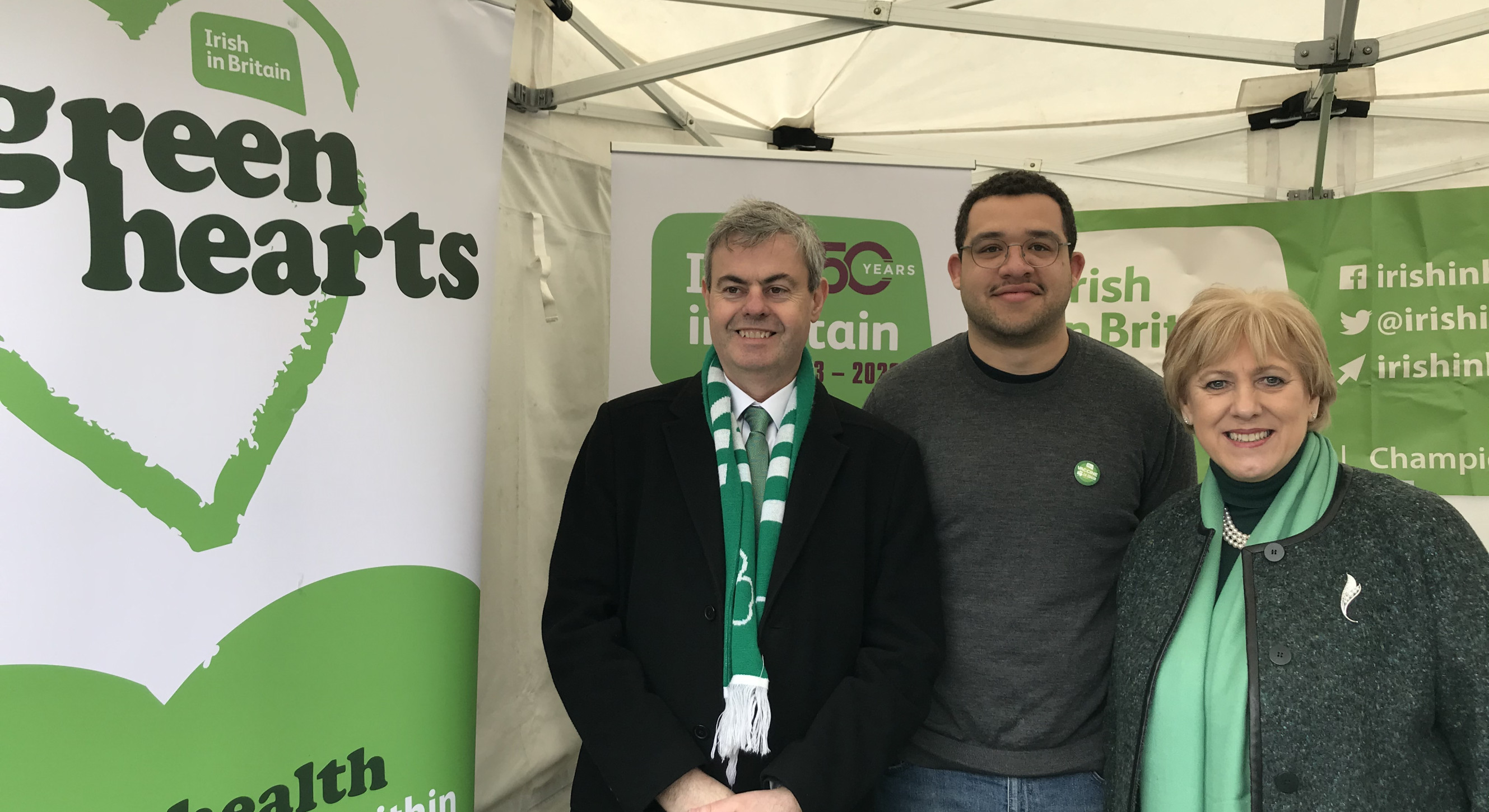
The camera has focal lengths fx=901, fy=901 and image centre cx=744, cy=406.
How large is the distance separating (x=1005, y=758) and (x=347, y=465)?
1203 millimetres

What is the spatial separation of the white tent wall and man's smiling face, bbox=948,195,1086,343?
1.46 meters

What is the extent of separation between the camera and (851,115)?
3547 mm

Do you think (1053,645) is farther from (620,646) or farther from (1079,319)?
(1079,319)

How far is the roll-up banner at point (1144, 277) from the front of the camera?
257 centimetres

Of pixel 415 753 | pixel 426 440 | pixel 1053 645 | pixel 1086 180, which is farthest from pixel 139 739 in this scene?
pixel 1086 180

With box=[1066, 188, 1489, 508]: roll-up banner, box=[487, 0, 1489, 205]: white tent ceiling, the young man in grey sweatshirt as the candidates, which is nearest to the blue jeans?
the young man in grey sweatshirt

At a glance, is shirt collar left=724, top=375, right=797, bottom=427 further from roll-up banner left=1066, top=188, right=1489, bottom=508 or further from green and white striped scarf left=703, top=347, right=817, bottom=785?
roll-up banner left=1066, top=188, right=1489, bottom=508

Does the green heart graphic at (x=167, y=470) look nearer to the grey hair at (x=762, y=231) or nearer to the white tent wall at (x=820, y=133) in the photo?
the grey hair at (x=762, y=231)

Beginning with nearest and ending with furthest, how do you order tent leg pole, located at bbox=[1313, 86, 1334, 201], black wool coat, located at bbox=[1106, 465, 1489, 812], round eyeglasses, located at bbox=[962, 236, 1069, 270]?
1. black wool coat, located at bbox=[1106, 465, 1489, 812]
2. round eyeglasses, located at bbox=[962, 236, 1069, 270]
3. tent leg pole, located at bbox=[1313, 86, 1334, 201]

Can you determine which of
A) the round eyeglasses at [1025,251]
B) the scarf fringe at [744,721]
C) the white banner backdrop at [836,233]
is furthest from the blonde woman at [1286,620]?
the white banner backdrop at [836,233]

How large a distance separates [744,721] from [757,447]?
17.7 inches

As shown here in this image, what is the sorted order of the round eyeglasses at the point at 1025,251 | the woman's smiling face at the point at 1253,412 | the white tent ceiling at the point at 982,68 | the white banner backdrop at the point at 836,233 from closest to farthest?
the woman's smiling face at the point at 1253,412, the round eyeglasses at the point at 1025,251, the white banner backdrop at the point at 836,233, the white tent ceiling at the point at 982,68

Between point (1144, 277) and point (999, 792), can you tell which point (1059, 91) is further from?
point (999, 792)

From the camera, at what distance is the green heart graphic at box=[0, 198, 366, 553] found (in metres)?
1.22
